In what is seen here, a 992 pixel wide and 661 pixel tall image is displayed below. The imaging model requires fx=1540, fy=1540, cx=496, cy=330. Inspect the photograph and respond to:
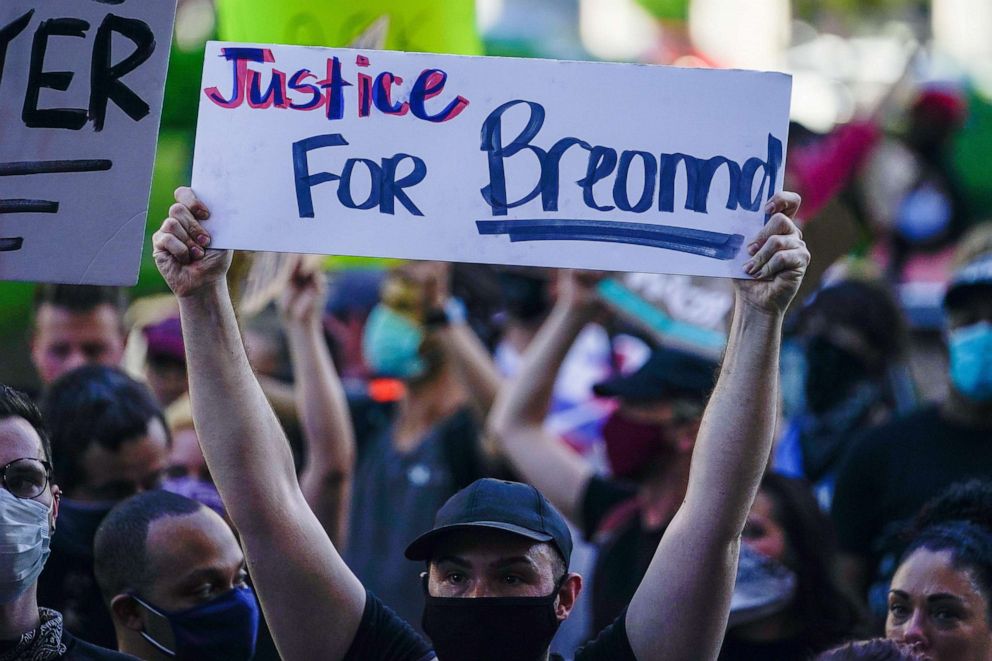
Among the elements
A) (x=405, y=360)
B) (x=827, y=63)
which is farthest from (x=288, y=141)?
(x=827, y=63)

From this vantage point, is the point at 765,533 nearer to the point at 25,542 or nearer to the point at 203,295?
the point at 203,295

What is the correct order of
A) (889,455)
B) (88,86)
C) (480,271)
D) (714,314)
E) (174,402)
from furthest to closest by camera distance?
(480,271) → (174,402) → (714,314) → (889,455) → (88,86)

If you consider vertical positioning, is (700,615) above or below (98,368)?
below

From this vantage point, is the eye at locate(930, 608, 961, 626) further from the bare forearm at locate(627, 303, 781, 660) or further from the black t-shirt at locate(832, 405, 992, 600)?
the black t-shirt at locate(832, 405, 992, 600)

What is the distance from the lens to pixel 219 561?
3.29 meters

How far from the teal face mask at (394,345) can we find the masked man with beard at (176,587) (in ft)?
8.16

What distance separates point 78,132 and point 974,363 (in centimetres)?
277

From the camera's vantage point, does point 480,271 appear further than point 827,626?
Yes

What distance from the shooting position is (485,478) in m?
3.14

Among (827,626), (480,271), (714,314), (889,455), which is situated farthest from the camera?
(480,271)

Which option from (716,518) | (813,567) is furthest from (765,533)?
(716,518)

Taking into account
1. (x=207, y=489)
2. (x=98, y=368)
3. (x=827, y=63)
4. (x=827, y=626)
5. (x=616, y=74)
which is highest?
(x=827, y=63)

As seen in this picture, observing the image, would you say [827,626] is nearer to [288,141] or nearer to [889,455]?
[889,455]

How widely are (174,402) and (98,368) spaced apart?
4.26 feet
